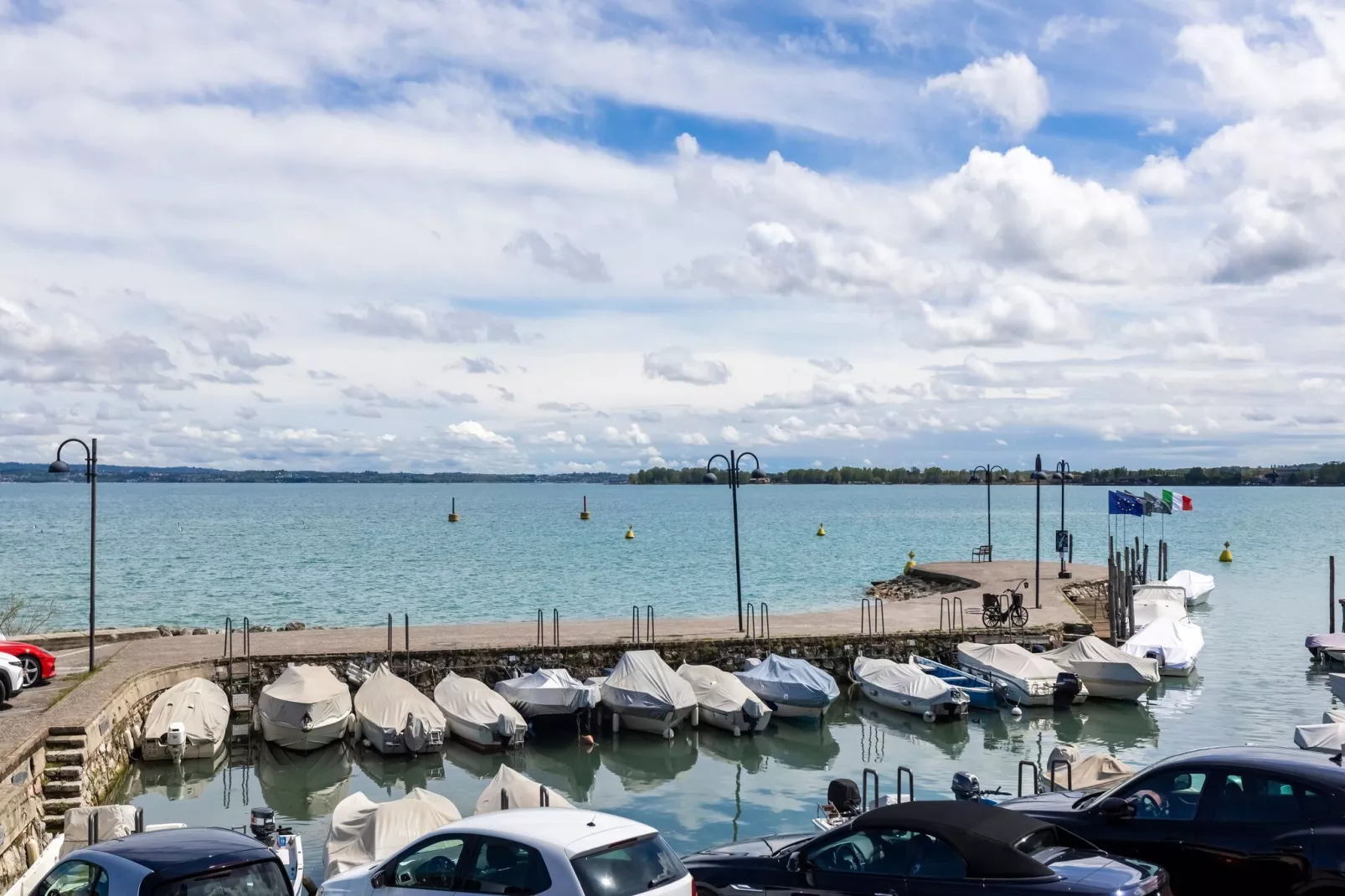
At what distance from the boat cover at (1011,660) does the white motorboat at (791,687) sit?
5295 millimetres

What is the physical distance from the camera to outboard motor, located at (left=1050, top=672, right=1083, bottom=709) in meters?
30.7

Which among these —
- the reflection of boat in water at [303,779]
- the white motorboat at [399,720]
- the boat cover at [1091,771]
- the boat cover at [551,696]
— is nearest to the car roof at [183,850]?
the boat cover at [1091,771]

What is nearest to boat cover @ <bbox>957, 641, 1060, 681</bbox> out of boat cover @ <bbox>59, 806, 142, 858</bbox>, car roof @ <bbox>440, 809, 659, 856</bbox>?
boat cover @ <bbox>59, 806, 142, 858</bbox>

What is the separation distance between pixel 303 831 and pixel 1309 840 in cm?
1684

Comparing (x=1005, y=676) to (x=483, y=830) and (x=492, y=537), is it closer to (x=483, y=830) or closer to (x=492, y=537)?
(x=483, y=830)

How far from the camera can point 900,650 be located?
113ft

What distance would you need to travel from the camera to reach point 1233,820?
10539 mm

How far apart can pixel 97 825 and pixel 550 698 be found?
13938mm

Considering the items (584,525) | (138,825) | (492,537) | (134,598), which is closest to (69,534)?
(492,537)

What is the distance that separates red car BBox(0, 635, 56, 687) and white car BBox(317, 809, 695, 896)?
58.7 ft

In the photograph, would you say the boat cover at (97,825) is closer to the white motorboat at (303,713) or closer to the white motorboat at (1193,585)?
the white motorboat at (303,713)

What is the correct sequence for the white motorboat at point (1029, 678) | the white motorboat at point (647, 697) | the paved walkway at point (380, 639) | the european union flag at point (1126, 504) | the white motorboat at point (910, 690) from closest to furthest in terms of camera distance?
the paved walkway at point (380, 639), the white motorboat at point (647, 697), the white motorboat at point (910, 690), the white motorboat at point (1029, 678), the european union flag at point (1126, 504)

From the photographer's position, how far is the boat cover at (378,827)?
15.8 m

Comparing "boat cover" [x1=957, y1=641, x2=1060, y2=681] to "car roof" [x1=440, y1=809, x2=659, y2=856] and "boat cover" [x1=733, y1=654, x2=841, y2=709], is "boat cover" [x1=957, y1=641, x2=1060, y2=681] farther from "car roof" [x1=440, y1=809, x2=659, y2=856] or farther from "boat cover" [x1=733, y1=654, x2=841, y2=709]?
"car roof" [x1=440, y1=809, x2=659, y2=856]
